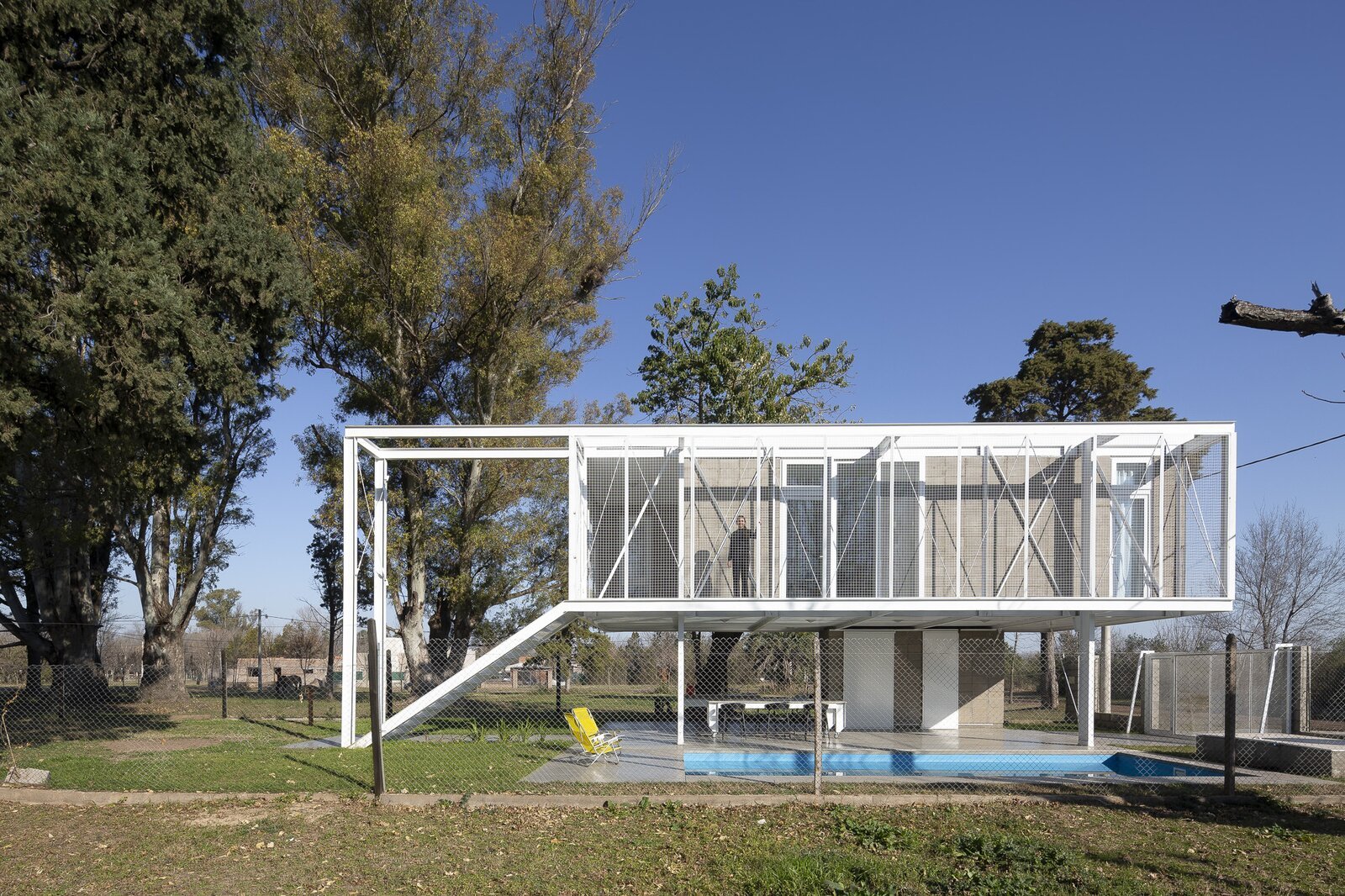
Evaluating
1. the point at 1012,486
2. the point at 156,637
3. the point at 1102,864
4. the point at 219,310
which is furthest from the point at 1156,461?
the point at 156,637

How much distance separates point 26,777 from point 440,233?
50.5 feet

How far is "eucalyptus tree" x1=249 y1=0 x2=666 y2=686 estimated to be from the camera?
2411 cm

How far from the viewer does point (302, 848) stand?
8930 millimetres

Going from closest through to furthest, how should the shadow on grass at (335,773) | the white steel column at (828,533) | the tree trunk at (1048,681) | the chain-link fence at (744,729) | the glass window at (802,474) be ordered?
1. the shadow on grass at (335,773)
2. the chain-link fence at (744,729)
3. the white steel column at (828,533)
4. the glass window at (802,474)
5. the tree trunk at (1048,681)

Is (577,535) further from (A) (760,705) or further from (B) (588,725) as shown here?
(A) (760,705)

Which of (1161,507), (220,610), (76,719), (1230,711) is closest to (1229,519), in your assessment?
(1161,507)

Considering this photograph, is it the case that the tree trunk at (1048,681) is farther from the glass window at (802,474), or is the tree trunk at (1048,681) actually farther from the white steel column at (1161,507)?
the glass window at (802,474)

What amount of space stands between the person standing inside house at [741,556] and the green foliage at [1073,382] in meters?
20.2

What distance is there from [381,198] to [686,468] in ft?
38.6

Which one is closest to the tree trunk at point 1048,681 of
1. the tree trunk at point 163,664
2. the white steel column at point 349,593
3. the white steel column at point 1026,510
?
the white steel column at point 1026,510

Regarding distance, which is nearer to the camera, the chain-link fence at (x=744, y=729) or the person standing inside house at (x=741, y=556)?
the chain-link fence at (x=744, y=729)

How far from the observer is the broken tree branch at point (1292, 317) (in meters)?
5.69

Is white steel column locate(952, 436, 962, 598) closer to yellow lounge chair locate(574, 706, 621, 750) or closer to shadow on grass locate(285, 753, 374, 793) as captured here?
yellow lounge chair locate(574, 706, 621, 750)

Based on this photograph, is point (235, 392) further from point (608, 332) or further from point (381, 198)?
point (608, 332)
